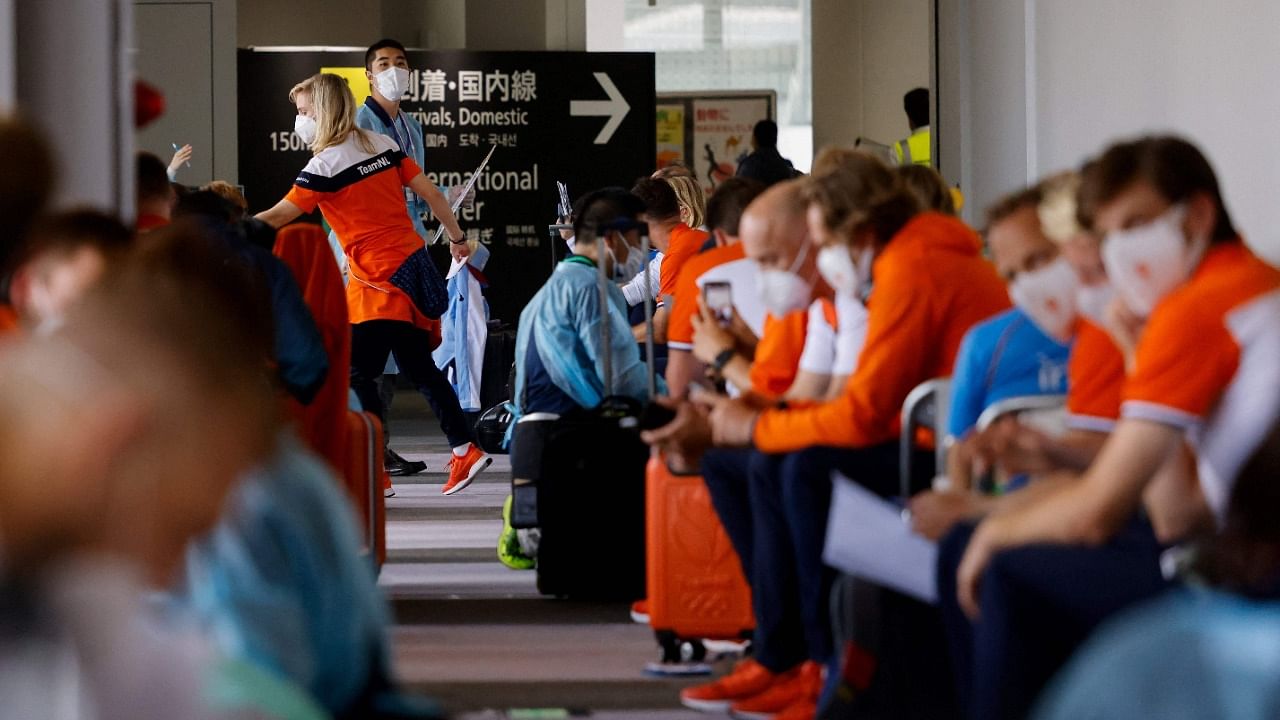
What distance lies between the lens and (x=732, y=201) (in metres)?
4.99

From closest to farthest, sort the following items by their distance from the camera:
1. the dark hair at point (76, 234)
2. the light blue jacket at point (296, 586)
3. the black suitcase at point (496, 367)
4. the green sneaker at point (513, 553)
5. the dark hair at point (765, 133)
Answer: the light blue jacket at point (296, 586) < the dark hair at point (76, 234) < the green sneaker at point (513, 553) < the dark hair at point (765, 133) < the black suitcase at point (496, 367)

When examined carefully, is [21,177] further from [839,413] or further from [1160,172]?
[839,413]

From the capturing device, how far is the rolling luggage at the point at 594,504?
17.0 feet

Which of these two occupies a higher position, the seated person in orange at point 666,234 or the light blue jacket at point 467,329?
the seated person in orange at point 666,234

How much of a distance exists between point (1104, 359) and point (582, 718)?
1383 millimetres

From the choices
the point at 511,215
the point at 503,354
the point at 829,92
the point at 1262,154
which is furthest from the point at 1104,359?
the point at 829,92

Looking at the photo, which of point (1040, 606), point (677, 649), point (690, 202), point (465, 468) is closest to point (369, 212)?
point (690, 202)

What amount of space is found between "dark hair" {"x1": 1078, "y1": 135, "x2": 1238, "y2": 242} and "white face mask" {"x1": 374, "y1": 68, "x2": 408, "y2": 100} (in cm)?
589

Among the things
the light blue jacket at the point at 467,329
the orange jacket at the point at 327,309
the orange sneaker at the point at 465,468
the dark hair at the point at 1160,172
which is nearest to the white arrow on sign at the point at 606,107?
the light blue jacket at the point at 467,329

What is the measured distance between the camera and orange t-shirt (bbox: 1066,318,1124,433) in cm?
279

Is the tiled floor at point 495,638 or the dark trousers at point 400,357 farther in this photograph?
the dark trousers at point 400,357

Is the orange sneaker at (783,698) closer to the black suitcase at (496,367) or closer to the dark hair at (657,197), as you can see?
the dark hair at (657,197)

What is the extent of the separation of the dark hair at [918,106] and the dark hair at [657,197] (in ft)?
6.10

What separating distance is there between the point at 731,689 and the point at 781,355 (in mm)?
785
